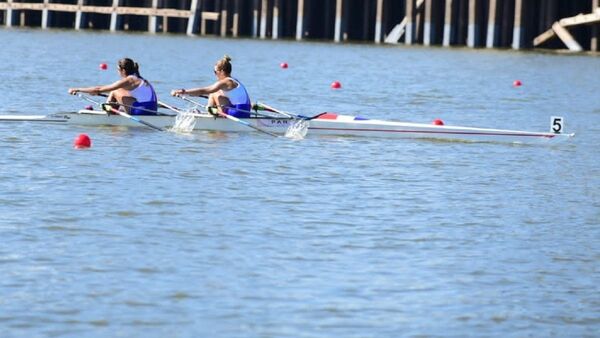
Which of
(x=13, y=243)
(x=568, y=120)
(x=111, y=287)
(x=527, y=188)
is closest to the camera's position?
(x=111, y=287)

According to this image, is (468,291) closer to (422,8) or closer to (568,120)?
(568,120)

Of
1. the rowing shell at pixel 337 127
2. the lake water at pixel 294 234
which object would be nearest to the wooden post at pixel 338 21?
the lake water at pixel 294 234

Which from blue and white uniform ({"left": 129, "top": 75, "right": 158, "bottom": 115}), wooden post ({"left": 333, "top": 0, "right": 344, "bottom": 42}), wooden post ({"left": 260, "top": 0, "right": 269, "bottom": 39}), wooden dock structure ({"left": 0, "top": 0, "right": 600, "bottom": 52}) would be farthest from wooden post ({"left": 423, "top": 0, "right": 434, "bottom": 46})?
blue and white uniform ({"left": 129, "top": 75, "right": 158, "bottom": 115})

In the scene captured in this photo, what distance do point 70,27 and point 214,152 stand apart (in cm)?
5412

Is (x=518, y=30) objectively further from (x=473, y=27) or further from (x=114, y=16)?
(x=114, y=16)

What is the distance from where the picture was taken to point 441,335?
1126 centimetres

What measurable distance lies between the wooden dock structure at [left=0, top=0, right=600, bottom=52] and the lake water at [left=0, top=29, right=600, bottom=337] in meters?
27.1

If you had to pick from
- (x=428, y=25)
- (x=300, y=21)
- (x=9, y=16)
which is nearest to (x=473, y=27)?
(x=428, y=25)

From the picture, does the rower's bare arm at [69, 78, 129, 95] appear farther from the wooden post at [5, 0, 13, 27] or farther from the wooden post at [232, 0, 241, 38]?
the wooden post at [5, 0, 13, 27]

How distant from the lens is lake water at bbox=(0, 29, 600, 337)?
11672 millimetres

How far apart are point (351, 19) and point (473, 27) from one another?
1233 centimetres

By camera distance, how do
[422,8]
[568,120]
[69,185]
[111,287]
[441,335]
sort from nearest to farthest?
[441,335] → [111,287] → [69,185] → [568,120] → [422,8]

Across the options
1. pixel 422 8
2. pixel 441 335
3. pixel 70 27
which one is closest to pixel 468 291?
pixel 441 335

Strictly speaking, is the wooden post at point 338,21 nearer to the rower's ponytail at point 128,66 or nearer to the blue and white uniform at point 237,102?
the blue and white uniform at point 237,102
